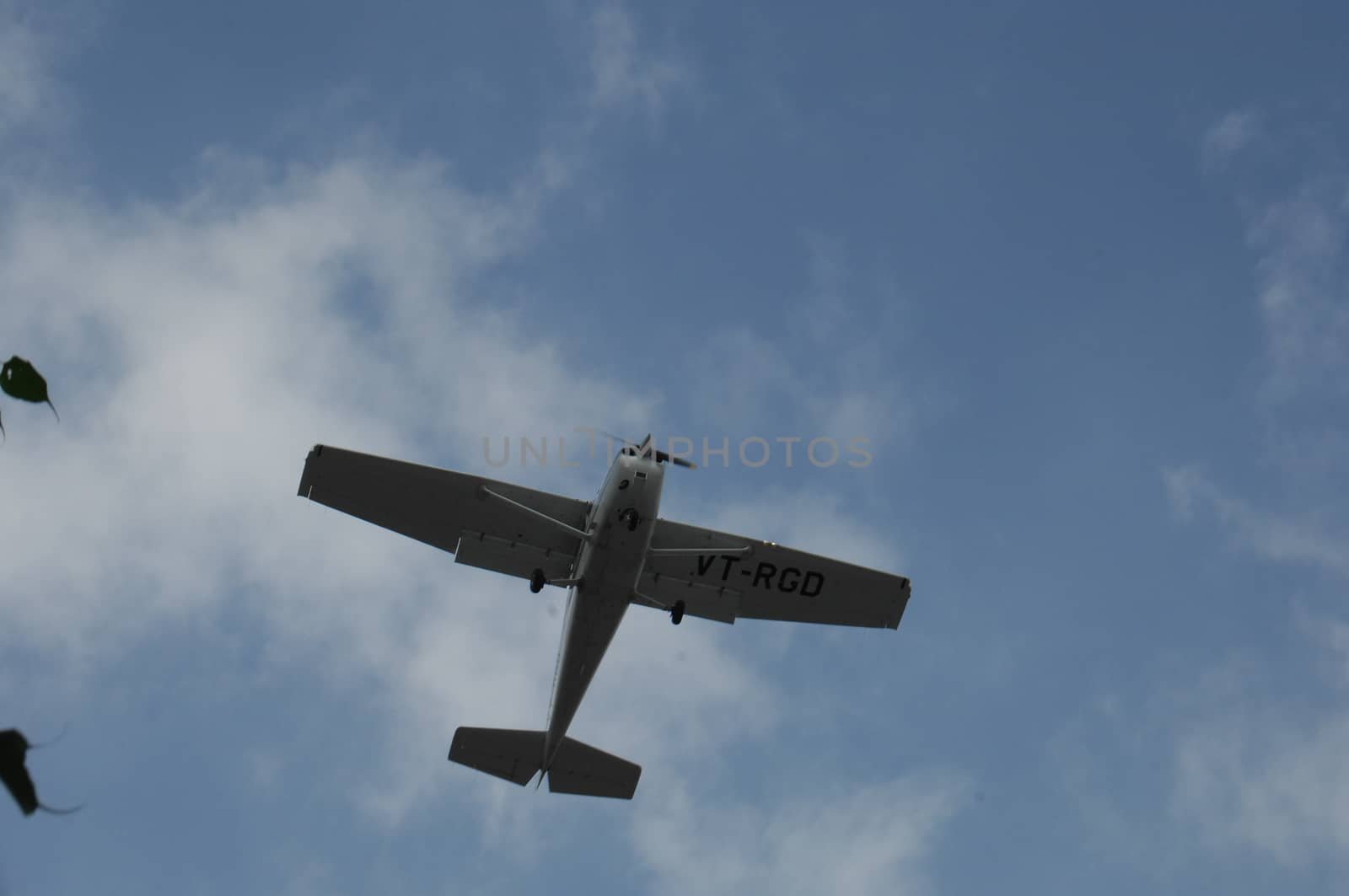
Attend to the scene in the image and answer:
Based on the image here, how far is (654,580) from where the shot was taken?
91.8 ft

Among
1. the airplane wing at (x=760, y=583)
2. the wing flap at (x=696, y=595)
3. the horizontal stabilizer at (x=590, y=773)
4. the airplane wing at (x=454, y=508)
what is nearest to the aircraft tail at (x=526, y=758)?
the horizontal stabilizer at (x=590, y=773)

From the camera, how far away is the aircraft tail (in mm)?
28078

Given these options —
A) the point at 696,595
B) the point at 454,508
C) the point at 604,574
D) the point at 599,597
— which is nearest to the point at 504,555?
the point at 454,508

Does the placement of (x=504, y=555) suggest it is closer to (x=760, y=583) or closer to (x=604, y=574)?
(x=604, y=574)

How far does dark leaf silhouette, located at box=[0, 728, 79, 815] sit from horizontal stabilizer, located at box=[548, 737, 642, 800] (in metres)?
27.1

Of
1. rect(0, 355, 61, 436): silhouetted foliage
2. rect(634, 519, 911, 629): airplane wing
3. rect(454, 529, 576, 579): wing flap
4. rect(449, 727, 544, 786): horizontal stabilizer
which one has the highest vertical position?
rect(634, 519, 911, 629): airplane wing

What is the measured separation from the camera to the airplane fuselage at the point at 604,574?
77.6 ft

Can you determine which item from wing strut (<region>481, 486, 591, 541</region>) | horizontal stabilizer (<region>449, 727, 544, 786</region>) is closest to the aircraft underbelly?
wing strut (<region>481, 486, 591, 541</region>)

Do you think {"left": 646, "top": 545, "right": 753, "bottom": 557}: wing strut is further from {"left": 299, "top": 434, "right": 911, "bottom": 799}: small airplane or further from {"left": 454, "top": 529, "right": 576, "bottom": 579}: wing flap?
{"left": 454, "top": 529, "right": 576, "bottom": 579}: wing flap

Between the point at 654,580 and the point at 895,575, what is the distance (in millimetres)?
5625

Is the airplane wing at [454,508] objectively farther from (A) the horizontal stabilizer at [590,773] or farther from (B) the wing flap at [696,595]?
(A) the horizontal stabilizer at [590,773]

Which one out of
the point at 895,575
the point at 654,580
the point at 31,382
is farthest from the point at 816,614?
the point at 31,382

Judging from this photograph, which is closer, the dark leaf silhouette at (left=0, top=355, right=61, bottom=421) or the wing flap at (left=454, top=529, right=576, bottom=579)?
the dark leaf silhouette at (left=0, top=355, right=61, bottom=421)

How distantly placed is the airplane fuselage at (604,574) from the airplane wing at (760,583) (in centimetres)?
163
